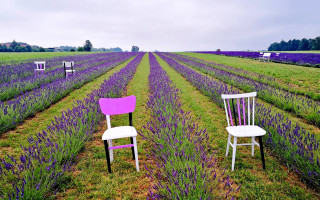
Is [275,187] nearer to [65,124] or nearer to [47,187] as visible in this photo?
[47,187]

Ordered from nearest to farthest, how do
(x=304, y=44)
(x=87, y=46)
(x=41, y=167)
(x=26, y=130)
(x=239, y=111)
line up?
1. (x=41, y=167)
2. (x=239, y=111)
3. (x=26, y=130)
4. (x=304, y=44)
5. (x=87, y=46)

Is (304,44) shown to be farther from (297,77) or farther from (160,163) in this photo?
(160,163)

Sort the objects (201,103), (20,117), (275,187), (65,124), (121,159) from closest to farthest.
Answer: (275,187), (121,159), (65,124), (20,117), (201,103)

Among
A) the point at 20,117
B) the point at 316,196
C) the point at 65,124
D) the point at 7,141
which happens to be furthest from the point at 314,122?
the point at 20,117

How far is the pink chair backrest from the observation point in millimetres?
2770

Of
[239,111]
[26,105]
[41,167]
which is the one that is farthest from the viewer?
[26,105]

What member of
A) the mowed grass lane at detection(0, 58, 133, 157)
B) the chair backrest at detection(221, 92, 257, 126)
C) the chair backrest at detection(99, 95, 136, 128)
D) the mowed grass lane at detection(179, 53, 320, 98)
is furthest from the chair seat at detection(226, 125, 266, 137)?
the mowed grass lane at detection(179, 53, 320, 98)

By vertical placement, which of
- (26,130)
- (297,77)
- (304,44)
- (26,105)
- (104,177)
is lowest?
(104,177)

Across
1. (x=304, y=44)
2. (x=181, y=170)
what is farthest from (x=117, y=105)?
(x=304, y=44)

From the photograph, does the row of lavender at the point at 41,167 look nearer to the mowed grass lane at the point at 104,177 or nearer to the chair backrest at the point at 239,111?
the mowed grass lane at the point at 104,177

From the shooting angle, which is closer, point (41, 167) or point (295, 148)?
point (41, 167)

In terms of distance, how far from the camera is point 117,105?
282 cm

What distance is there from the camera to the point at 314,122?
169 inches

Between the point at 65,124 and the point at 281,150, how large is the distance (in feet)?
11.4
